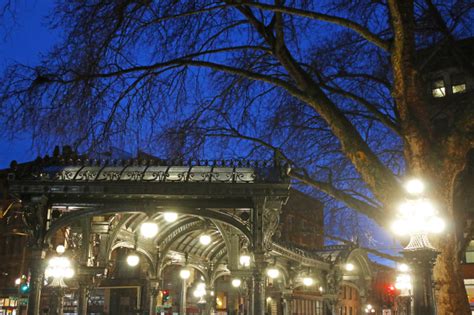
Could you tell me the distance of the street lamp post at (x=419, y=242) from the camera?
7961mm

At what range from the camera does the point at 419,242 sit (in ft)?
27.9

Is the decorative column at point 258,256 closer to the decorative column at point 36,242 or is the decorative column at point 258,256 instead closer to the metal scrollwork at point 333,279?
the decorative column at point 36,242

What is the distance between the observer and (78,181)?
539 inches

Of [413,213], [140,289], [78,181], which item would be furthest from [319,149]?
[140,289]

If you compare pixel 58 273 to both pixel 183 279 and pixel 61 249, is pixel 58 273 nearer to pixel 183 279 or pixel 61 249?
pixel 61 249

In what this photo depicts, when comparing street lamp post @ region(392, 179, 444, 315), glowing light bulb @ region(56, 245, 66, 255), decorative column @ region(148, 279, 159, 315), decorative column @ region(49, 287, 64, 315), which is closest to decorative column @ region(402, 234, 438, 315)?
street lamp post @ region(392, 179, 444, 315)

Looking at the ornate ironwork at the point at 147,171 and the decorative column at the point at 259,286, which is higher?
the ornate ironwork at the point at 147,171

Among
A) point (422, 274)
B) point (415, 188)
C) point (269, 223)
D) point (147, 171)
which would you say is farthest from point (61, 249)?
point (422, 274)

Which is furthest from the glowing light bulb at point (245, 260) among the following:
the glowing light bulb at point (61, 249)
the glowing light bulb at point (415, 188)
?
the glowing light bulb at point (415, 188)

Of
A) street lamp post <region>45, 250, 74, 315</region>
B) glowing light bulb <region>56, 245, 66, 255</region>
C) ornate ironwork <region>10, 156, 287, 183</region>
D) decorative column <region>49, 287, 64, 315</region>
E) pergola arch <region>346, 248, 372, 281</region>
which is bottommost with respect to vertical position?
decorative column <region>49, 287, 64, 315</region>

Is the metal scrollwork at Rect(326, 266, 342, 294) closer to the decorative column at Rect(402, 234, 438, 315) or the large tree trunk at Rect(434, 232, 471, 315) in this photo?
the large tree trunk at Rect(434, 232, 471, 315)

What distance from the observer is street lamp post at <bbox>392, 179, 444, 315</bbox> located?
796 cm

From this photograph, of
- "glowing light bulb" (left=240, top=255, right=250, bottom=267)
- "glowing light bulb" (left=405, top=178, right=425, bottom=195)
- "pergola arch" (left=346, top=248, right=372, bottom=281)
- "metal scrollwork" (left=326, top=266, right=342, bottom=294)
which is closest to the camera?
"glowing light bulb" (left=405, top=178, right=425, bottom=195)

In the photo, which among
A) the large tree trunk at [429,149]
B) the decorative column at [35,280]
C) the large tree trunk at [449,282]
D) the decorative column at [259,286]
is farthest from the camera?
the decorative column at [259,286]
